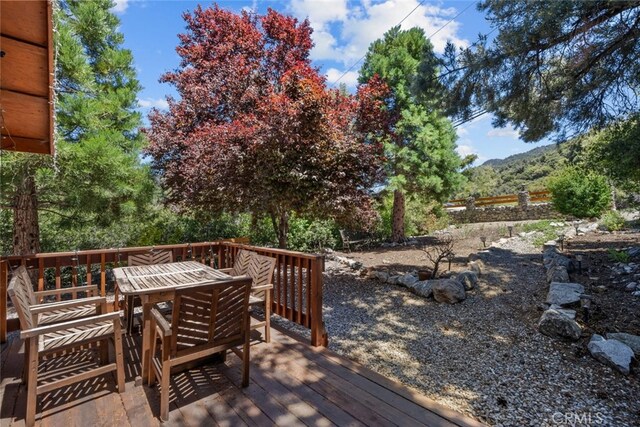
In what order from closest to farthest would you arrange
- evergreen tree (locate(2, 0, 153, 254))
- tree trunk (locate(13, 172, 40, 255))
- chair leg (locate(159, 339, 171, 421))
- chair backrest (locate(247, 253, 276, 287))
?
chair leg (locate(159, 339, 171, 421)) → chair backrest (locate(247, 253, 276, 287)) → evergreen tree (locate(2, 0, 153, 254)) → tree trunk (locate(13, 172, 40, 255))

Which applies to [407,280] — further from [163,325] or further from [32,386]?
[32,386]

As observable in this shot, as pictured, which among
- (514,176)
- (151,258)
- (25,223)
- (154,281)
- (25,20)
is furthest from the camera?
(514,176)

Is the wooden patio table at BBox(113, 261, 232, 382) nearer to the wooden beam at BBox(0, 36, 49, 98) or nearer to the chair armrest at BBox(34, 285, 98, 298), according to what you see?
the chair armrest at BBox(34, 285, 98, 298)

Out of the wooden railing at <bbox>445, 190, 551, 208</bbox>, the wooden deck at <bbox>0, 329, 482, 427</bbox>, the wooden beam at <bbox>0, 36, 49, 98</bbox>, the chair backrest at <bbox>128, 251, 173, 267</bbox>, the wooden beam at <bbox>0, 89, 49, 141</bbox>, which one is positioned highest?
the wooden beam at <bbox>0, 36, 49, 98</bbox>

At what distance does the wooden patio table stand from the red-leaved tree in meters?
2.03

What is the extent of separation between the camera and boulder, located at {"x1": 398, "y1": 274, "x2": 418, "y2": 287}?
236 inches

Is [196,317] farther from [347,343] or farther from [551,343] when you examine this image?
[551,343]

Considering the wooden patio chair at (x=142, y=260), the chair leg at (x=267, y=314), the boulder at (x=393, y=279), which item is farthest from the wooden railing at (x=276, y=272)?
the boulder at (x=393, y=279)

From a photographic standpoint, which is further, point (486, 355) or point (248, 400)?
point (486, 355)

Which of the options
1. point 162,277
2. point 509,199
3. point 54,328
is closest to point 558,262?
point 162,277

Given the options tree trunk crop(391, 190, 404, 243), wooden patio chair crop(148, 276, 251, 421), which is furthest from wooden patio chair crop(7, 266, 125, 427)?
tree trunk crop(391, 190, 404, 243)

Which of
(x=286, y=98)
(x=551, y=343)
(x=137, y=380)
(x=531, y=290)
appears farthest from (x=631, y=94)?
(x=137, y=380)

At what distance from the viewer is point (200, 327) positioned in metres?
→ 2.18

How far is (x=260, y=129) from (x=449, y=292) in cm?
413
